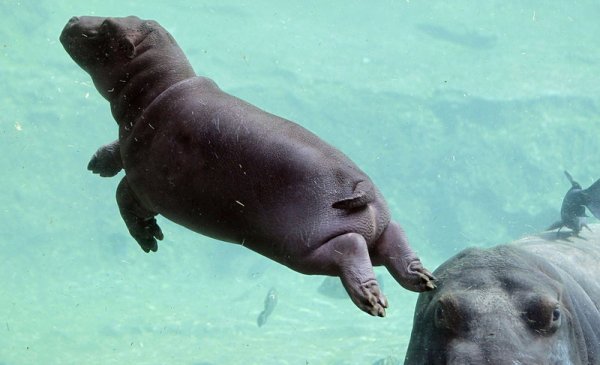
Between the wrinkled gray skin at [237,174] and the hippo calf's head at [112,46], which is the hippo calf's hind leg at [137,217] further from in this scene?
the hippo calf's head at [112,46]

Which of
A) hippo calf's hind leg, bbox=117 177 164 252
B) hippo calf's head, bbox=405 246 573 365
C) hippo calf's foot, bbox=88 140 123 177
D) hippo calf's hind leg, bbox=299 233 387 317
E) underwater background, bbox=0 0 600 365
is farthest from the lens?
underwater background, bbox=0 0 600 365

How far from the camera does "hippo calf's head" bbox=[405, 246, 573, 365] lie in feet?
9.48

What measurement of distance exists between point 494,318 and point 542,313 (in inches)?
9.9

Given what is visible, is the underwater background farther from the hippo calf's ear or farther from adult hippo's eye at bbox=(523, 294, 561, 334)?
the hippo calf's ear

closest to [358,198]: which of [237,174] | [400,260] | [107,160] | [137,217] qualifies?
[400,260]

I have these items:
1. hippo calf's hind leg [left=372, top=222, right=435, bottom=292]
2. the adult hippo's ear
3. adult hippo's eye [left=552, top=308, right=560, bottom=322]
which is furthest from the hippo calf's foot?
adult hippo's eye [left=552, top=308, right=560, bottom=322]

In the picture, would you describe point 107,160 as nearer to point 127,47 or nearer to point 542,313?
point 127,47

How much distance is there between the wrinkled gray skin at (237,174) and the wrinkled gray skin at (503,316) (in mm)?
572

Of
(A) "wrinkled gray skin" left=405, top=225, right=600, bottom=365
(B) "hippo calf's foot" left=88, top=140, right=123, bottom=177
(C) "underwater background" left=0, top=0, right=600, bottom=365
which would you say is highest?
(B) "hippo calf's foot" left=88, top=140, right=123, bottom=177

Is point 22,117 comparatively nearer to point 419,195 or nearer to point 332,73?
point 332,73

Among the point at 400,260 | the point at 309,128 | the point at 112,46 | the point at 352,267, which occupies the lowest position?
the point at 309,128

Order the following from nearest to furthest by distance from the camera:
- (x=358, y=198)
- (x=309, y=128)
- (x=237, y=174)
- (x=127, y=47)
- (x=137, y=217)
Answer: (x=358, y=198) → (x=237, y=174) → (x=127, y=47) → (x=137, y=217) → (x=309, y=128)

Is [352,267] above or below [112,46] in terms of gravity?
below

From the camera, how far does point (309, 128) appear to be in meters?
36.4
